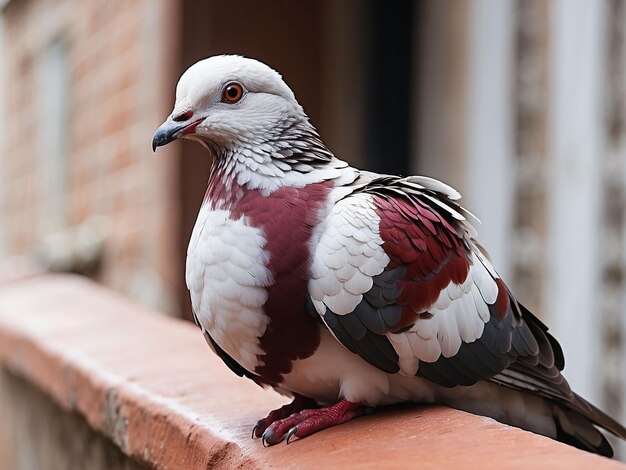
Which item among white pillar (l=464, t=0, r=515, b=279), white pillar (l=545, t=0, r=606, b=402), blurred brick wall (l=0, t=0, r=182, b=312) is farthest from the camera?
blurred brick wall (l=0, t=0, r=182, b=312)

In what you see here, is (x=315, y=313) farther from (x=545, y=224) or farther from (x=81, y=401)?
(x=545, y=224)

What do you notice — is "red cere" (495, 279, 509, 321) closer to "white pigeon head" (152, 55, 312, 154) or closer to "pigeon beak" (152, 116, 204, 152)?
"white pigeon head" (152, 55, 312, 154)

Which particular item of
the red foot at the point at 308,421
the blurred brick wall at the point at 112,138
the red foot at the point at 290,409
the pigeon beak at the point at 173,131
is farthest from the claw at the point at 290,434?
the blurred brick wall at the point at 112,138

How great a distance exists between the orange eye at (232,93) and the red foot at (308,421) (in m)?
0.55

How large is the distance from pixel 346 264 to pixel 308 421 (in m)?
0.27

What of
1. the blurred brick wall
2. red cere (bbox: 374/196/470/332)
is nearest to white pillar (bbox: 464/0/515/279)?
the blurred brick wall

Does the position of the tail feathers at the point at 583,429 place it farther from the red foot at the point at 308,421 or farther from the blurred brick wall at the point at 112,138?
the blurred brick wall at the point at 112,138

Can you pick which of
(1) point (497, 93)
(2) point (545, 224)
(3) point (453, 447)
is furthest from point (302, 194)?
(1) point (497, 93)

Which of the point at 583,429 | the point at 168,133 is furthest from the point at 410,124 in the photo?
the point at 168,133

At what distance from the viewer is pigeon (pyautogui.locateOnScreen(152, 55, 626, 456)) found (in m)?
1.57

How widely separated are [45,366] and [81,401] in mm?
413

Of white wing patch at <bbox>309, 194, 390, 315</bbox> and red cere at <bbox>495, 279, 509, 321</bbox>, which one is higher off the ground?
white wing patch at <bbox>309, 194, 390, 315</bbox>

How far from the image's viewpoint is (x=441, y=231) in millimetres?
1656

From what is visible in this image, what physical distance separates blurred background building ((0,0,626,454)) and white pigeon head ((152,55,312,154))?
93.4 inches
